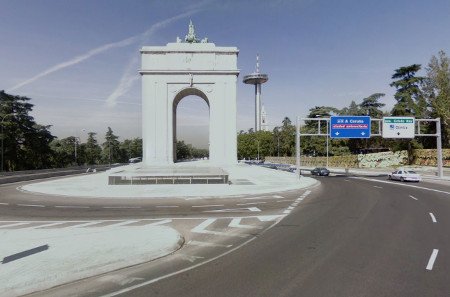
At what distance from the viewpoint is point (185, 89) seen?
53.8m

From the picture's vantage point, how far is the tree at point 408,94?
219 ft

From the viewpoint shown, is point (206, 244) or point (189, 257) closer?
point (189, 257)

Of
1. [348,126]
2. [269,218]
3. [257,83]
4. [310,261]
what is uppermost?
[257,83]

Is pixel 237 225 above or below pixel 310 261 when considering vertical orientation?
below

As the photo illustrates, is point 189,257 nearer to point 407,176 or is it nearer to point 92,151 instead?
point 407,176

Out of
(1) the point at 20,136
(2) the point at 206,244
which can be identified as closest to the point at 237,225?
(2) the point at 206,244

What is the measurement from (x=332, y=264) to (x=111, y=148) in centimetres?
11308

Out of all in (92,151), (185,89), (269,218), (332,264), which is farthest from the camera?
(92,151)

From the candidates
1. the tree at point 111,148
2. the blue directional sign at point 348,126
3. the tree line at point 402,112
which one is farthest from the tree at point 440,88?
the tree at point 111,148

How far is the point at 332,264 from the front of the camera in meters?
8.24

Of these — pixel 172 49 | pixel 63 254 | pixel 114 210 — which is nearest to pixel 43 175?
pixel 172 49

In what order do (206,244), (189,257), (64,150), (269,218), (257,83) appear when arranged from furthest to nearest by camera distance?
1. (257,83)
2. (64,150)
3. (269,218)
4. (206,244)
5. (189,257)

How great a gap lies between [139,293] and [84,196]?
60.3ft

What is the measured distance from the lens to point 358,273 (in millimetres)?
7598
